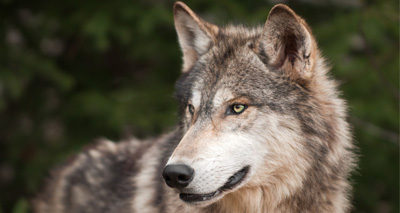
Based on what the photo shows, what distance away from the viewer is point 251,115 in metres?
3.50

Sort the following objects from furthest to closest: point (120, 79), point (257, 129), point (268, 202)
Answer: point (120, 79), point (268, 202), point (257, 129)

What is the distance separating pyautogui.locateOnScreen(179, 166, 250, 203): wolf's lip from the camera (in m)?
3.25

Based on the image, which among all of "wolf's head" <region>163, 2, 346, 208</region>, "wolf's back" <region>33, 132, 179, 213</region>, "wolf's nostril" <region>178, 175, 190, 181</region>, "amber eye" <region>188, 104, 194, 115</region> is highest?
"wolf's back" <region>33, 132, 179, 213</region>

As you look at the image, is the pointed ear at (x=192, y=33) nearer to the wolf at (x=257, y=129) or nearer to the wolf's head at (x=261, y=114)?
the wolf at (x=257, y=129)

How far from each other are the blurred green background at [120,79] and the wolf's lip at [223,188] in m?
3.02

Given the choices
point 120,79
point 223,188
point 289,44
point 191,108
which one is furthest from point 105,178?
point 120,79

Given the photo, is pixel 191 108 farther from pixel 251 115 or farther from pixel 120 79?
pixel 120 79

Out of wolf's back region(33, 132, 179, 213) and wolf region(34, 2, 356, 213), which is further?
wolf's back region(33, 132, 179, 213)

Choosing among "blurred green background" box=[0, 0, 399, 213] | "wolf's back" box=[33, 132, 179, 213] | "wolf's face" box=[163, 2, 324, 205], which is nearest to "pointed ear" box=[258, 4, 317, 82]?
"wolf's face" box=[163, 2, 324, 205]

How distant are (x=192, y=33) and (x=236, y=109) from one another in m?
0.94

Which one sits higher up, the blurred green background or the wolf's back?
the blurred green background

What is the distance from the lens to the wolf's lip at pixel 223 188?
128 inches

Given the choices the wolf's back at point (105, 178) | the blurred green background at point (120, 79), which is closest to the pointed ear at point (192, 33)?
the wolf's back at point (105, 178)

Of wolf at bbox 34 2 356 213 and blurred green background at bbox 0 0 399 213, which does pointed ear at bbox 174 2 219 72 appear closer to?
wolf at bbox 34 2 356 213
